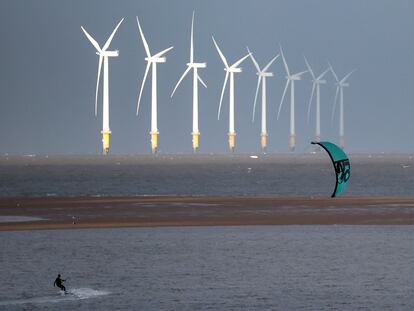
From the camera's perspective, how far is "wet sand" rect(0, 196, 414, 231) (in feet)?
209

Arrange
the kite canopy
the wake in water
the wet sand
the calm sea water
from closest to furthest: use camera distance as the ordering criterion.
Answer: the wake in water
the calm sea water
the wet sand
the kite canopy

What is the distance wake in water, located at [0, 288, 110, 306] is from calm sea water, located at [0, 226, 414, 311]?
1.1 inches

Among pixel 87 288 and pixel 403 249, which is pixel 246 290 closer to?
pixel 87 288

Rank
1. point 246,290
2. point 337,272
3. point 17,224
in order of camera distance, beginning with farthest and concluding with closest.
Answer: point 17,224, point 337,272, point 246,290

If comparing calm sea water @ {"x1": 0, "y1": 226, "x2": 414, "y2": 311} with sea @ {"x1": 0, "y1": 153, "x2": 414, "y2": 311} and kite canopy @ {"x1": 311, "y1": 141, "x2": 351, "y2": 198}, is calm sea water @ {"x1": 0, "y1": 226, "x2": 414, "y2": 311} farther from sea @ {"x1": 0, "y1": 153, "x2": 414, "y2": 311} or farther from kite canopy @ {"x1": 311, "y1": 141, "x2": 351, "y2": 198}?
kite canopy @ {"x1": 311, "y1": 141, "x2": 351, "y2": 198}

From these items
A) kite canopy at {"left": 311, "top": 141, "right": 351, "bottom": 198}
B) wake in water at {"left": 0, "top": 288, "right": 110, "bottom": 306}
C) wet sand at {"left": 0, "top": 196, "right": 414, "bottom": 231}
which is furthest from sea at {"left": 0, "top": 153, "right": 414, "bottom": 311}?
kite canopy at {"left": 311, "top": 141, "right": 351, "bottom": 198}

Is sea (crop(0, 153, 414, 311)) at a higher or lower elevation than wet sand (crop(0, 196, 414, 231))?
lower

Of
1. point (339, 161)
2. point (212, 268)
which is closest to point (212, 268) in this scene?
point (212, 268)

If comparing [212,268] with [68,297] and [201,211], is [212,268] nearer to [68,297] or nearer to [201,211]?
[68,297]

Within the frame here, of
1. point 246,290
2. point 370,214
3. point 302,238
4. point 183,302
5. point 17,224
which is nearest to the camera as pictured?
point 183,302

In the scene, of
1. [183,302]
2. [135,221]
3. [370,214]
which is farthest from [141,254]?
[370,214]

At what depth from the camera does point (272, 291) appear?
37.6 meters

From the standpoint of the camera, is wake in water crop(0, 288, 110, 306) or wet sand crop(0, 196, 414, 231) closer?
wake in water crop(0, 288, 110, 306)

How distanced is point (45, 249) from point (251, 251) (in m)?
8.11
